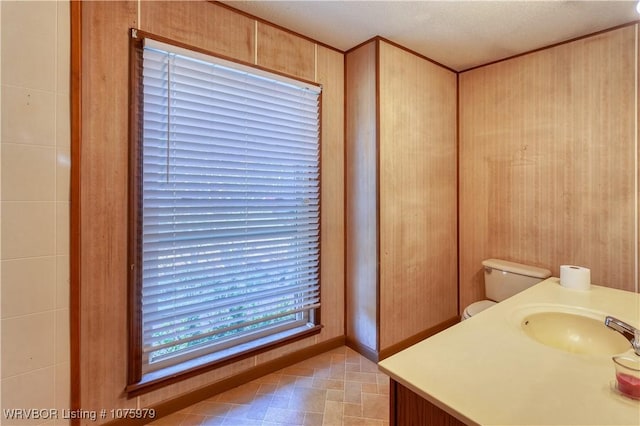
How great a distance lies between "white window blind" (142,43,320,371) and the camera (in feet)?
5.54

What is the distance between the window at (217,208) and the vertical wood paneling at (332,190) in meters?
0.10

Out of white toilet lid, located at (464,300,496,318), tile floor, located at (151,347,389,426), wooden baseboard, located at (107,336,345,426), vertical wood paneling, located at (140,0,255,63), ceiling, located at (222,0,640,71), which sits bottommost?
tile floor, located at (151,347,389,426)

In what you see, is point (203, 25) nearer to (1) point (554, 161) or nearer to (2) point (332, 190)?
(2) point (332, 190)

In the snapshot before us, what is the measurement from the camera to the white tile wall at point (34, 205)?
51.4 inches

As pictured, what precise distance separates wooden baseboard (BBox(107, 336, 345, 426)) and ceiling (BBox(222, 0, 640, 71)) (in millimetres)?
2392

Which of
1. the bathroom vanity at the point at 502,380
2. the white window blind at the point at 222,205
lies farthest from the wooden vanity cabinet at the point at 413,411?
the white window blind at the point at 222,205

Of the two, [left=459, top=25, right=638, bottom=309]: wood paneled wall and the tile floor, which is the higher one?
[left=459, top=25, right=638, bottom=309]: wood paneled wall

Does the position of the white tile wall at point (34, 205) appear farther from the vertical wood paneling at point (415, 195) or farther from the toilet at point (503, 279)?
the toilet at point (503, 279)

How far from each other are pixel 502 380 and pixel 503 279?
192 centimetres

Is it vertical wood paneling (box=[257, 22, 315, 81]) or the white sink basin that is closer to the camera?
the white sink basin

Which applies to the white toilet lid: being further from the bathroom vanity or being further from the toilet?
the bathroom vanity

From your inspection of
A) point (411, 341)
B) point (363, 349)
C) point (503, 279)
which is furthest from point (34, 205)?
point (503, 279)

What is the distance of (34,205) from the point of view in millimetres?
1366

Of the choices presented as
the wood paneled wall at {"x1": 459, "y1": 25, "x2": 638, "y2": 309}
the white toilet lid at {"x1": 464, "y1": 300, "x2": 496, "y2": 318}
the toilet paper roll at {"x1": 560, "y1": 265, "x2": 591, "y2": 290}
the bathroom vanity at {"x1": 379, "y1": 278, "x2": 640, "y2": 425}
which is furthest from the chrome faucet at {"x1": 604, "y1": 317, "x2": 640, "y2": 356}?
the wood paneled wall at {"x1": 459, "y1": 25, "x2": 638, "y2": 309}
